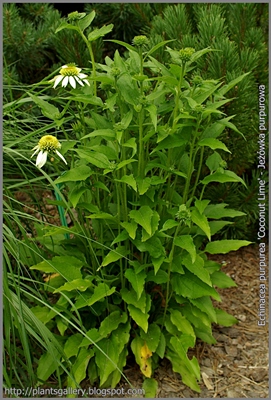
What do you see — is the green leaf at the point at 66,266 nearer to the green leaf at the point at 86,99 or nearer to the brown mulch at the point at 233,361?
the brown mulch at the point at 233,361

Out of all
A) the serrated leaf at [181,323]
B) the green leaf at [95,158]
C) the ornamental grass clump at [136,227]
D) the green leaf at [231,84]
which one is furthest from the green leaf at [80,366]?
the green leaf at [231,84]

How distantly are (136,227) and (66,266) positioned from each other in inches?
11.5

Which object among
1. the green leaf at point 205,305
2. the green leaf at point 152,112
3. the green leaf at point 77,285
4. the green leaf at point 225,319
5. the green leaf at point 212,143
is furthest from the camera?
the green leaf at point 225,319

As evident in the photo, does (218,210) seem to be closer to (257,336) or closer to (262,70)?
(257,336)

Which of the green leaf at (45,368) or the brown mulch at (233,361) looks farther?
the brown mulch at (233,361)

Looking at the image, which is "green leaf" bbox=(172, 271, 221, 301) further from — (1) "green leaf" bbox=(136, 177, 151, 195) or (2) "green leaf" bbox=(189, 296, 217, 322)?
(1) "green leaf" bbox=(136, 177, 151, 195)

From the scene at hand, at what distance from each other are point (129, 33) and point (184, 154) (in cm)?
130

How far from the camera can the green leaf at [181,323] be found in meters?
1.95

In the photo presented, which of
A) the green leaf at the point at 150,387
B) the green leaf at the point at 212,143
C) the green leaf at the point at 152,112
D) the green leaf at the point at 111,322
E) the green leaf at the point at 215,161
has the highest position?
the green leaf at the point at 152,112

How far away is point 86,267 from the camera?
207 centimetres

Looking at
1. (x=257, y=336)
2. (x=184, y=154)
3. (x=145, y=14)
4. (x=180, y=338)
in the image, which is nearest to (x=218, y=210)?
(x=184, y=154)

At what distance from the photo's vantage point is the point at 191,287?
1900mm

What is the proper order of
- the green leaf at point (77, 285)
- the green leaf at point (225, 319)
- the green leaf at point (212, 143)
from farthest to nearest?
the green leaf at point (225, 319) < the green leaf at point (77, 285) < the green leaf at point (212, 143)

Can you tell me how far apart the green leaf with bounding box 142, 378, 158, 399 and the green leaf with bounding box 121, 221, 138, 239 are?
580 mm
